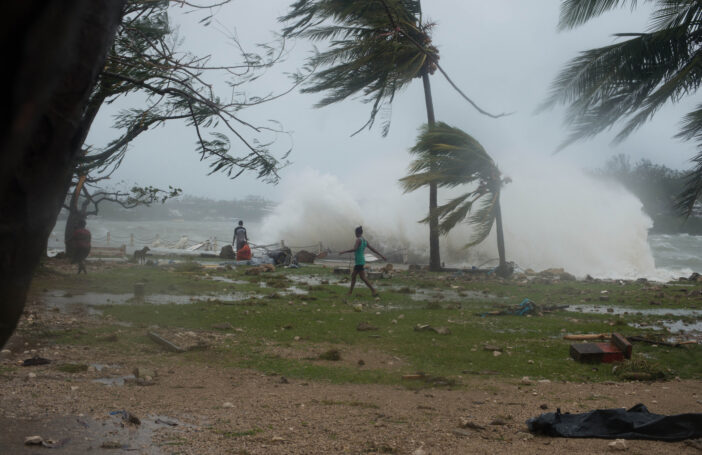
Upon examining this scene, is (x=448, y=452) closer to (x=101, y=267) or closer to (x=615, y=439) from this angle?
(x=615, y=439)

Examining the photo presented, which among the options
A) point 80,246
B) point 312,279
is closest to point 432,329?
point 312,279

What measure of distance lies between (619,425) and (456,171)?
15038 millimetres

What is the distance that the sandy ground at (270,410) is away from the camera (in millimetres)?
3674

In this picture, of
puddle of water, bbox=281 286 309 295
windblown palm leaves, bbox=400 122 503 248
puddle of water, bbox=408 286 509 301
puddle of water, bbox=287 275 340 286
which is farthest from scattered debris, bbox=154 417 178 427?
windblown palm leaves, bbox=400 122 503 248

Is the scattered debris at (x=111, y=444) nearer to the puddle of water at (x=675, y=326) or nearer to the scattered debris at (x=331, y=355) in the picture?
the scattered debris at (x=331, y=355)

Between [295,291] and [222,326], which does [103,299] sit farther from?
[295,291]

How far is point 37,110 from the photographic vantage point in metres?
0.90

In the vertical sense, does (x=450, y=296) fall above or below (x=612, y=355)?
above

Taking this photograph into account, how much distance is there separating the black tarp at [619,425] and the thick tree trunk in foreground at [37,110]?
3.77 m

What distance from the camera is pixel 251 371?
234 inches

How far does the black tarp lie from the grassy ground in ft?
5.07

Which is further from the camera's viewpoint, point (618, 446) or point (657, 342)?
point (657, 342)

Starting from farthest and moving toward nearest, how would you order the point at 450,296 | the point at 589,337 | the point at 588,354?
the point at 450,296, the point at 589,337, the point at 588,354

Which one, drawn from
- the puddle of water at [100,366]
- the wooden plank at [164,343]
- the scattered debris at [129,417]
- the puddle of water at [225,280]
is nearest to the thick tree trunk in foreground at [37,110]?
the scattered debris at [129,417]
